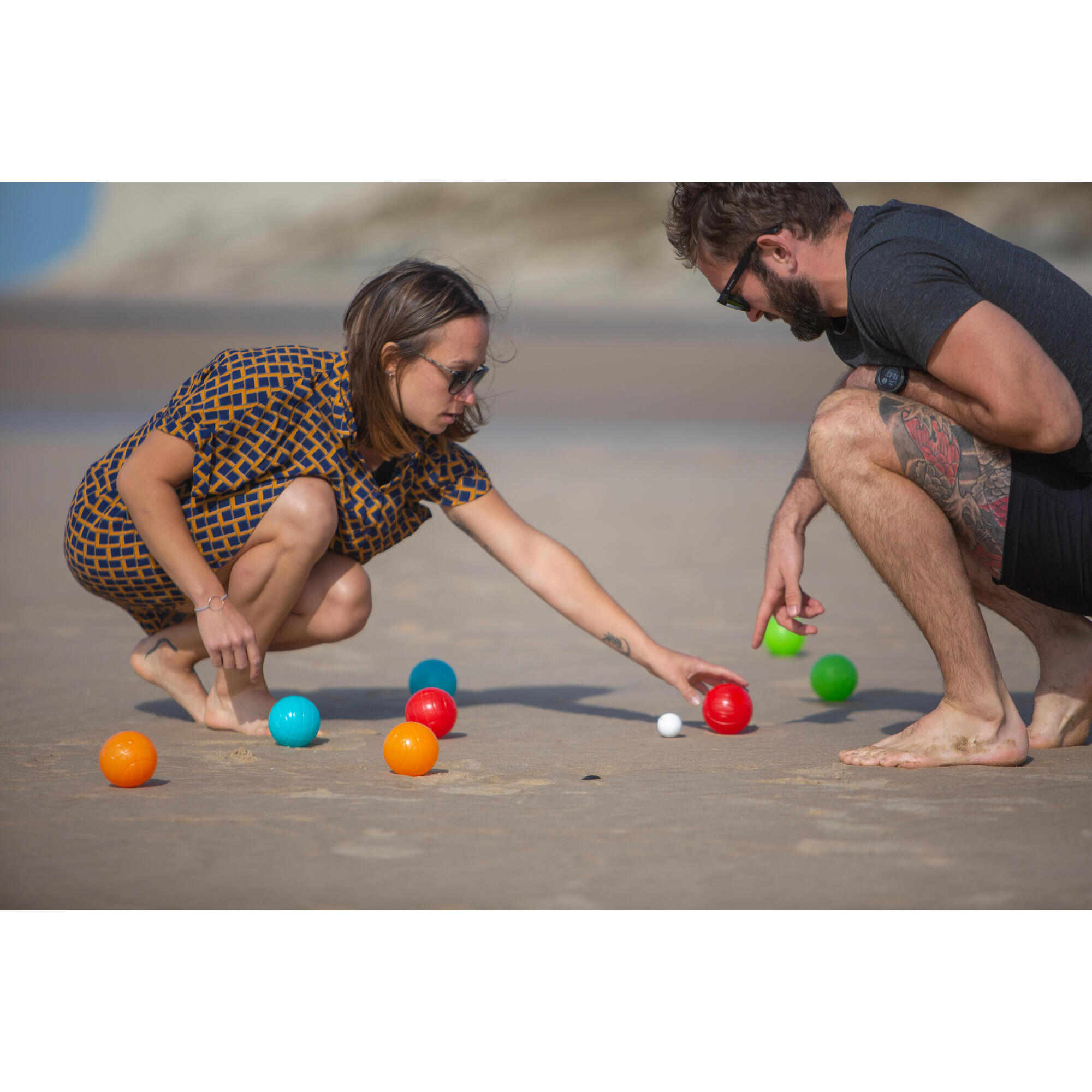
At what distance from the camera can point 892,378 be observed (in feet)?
8.67

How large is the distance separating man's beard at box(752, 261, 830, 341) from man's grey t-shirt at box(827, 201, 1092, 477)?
0.55 feet

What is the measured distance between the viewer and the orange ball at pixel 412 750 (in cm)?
265

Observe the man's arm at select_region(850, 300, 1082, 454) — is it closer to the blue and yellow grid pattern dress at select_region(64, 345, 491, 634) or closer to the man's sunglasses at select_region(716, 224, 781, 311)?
the man's sunglasses at select_region(716, 224, 781, 311)

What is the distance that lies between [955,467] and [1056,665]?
0.72 meters

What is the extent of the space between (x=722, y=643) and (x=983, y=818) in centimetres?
248

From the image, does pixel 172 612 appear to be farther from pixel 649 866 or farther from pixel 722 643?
pixel 722 643

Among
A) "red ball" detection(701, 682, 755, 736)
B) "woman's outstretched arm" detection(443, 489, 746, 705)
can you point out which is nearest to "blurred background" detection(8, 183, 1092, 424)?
"woman's outstretched arm" detection(443, 489, 746, 705)

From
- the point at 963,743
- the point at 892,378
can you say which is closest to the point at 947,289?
the point at 892,378

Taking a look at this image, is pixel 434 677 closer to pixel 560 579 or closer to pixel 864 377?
pixel 560 579

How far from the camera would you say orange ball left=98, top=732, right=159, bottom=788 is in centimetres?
252

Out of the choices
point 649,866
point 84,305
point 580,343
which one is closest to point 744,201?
point 649,866

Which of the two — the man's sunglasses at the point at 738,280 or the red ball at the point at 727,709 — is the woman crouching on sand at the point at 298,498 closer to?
the red ball at the point at 727,709

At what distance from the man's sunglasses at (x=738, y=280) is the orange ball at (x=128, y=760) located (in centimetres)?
174

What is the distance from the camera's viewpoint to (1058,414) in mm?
2336
